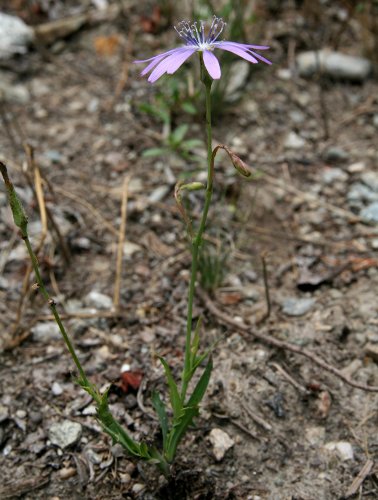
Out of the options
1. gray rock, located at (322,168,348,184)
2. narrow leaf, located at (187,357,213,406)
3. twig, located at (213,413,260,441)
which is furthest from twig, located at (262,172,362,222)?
narrow leaf, located at (187,357,213,406)

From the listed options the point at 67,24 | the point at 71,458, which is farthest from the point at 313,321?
the point at 67,24

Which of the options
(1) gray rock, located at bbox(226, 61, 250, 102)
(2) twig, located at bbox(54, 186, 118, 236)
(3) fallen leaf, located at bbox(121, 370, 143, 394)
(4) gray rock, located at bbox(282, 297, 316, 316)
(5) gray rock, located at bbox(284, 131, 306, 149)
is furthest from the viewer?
(1) gray rock, located at bbox(226, 61, 250, 102)

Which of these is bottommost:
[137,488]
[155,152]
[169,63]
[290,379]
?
[137,488]

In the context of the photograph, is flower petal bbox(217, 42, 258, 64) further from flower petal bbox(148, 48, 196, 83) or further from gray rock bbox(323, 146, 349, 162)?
gray rock bbox(323, 146, 349, 162)

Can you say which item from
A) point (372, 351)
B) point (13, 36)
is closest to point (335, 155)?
point (372, 351)

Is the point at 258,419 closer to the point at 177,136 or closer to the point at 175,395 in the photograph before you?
the point at 175,395

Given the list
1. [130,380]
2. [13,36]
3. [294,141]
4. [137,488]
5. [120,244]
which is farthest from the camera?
[13,36]

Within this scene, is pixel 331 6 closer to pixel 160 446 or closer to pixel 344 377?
pixel 344 377
